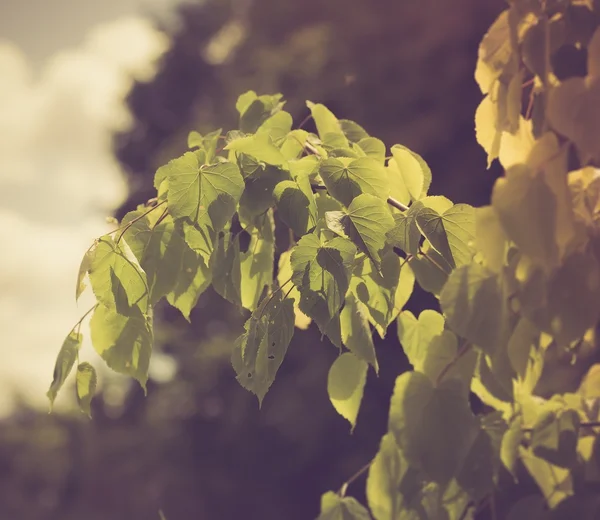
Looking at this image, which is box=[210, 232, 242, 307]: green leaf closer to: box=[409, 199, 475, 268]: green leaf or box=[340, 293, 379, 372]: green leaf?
box=[340, 293, 379, 372]: green leaf

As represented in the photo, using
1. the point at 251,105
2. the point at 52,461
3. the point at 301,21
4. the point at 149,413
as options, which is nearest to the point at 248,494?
the point at 149,413

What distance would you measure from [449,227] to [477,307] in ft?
0.74

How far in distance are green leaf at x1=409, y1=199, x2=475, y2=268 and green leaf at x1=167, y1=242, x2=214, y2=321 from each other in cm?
34

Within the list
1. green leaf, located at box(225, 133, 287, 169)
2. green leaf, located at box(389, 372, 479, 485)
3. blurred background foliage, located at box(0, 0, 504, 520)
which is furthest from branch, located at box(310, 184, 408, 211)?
blurred background foliage, located at box(0, 0, 504, 520)

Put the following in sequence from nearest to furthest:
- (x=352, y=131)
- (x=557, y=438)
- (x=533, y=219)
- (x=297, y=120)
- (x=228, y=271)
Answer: (x=533, y=219) → (x=557, y=438) → (x=228, y=271) → (x=352, y=131) → (x=297, y=120)

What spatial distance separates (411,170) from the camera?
103 cm

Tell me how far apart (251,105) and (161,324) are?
12284mm

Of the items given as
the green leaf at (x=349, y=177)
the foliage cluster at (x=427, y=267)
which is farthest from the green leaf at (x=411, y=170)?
the green leaf at (x=349, y=177)

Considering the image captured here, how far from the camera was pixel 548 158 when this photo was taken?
67 cm

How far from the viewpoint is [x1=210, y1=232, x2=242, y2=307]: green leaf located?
107 cm

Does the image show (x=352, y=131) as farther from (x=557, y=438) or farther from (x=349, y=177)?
(x=557, y=438)

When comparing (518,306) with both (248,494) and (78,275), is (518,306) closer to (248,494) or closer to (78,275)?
(78,275)

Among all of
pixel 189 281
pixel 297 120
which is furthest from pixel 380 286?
pixel 297 120

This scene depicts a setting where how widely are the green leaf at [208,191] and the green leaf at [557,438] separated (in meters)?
0.57
